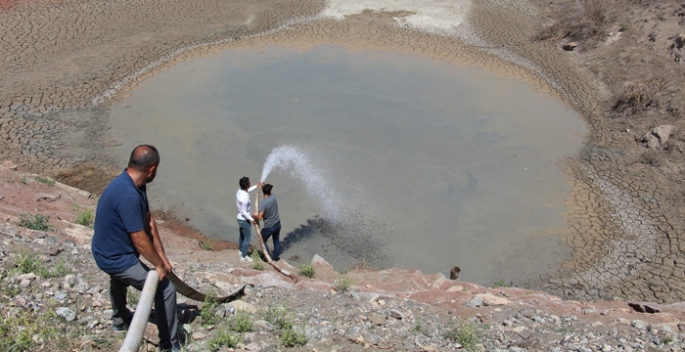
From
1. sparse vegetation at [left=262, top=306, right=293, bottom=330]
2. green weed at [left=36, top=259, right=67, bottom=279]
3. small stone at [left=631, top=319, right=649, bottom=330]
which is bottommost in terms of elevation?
sparse vegetation at [left=262, top=306, right=293, bottom=330]

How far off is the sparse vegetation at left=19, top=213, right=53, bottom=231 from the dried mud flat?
312 cm

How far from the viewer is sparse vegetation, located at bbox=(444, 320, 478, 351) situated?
5.69 metres

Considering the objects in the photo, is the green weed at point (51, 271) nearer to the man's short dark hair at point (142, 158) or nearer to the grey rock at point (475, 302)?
the man's short dark hair at point (142, 158)

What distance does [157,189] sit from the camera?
11.1 meters

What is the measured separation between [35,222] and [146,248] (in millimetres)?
4205

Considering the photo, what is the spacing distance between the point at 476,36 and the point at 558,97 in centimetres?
370

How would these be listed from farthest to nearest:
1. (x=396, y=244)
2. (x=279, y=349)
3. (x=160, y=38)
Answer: (x=160, y=38)
(x=396, y=244)
(x=279, y=349)

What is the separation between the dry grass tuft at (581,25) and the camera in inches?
659

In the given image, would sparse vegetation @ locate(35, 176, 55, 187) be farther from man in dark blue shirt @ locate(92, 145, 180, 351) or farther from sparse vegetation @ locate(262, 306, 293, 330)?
man in dark blue shirt @ locate(92, 145, 180, 351)

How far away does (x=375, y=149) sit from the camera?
12.4 meters

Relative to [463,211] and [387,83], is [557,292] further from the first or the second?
[387,83]

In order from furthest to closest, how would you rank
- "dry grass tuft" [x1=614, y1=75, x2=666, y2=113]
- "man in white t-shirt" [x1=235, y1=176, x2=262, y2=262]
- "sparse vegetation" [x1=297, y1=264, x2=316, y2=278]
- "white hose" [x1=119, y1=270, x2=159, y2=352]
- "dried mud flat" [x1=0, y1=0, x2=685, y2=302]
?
"dry grass tuft" [x1=614, y1=75, x2=666, y2=113] → "dried mud flat" [x1=0, y1=0, x2=685, y2=302] → "man in white t-shirt" [x1=235, y1=176, x2=262, y2=262] → "sparse vegetation" [x1=297, y1=264, x2=316, y2=278] → "white hose" [x1=119, y1=270, x2=159, y2=352]

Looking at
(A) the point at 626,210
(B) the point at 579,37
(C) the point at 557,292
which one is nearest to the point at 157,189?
(C) the point at 557,292

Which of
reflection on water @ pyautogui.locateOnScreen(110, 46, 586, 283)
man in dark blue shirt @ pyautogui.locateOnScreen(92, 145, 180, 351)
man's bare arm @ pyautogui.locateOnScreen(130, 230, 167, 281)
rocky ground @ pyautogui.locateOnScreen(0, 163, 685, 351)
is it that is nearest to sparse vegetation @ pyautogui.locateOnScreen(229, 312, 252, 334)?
rocky ground @ pyautogui.locateOnScreen(0, 163, 685, 351)
